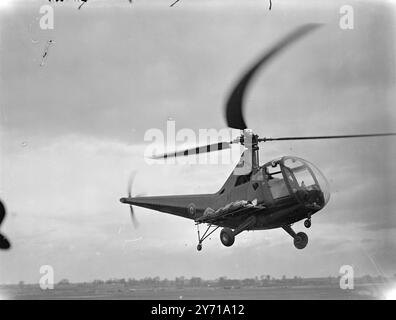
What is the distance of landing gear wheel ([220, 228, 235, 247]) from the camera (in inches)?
384

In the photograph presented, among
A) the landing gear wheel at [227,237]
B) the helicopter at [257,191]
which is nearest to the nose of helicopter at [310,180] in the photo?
the helicopter at [257,191]

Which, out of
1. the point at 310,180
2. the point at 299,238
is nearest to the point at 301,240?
the point at 299,238

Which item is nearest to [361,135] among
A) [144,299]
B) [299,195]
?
[299,195]

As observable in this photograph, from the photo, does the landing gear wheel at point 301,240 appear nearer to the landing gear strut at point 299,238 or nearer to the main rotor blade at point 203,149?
the landing gear strut at point 299,238

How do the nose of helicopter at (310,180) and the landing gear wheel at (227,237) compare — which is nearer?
the nose of helicopter at (310,180)

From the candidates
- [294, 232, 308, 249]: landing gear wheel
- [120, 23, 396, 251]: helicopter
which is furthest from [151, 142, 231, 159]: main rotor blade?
[294, 232, 308, 249]: landing gear wheel

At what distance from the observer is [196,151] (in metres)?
9.66

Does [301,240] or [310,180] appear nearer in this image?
[310,180]

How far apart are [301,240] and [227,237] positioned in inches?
52.2

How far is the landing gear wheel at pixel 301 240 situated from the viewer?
31.7 feet

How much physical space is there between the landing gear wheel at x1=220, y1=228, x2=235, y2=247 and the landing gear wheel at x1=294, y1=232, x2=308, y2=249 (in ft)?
3.77

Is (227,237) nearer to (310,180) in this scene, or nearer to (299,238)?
(299,238)

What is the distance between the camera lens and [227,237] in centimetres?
977
